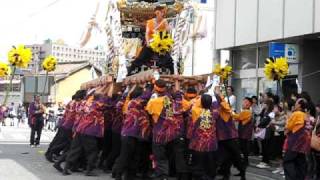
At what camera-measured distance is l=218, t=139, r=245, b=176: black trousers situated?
11289mm

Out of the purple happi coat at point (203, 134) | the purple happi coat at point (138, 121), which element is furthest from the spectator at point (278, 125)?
the purple happi coat at point (138, 121)

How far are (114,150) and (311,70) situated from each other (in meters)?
8.84

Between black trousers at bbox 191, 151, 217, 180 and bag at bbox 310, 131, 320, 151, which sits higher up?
bag at bbox 310, 131, 320, 151

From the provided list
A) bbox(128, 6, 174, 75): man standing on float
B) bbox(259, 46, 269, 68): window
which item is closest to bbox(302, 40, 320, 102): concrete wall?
bbox(259, 46, 269, 68): window

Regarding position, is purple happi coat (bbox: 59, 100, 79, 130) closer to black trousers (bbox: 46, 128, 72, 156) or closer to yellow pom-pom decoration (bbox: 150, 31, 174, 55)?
black trousers (bbox: 46, 128, 72, 156)

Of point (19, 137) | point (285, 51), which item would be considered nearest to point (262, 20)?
point (285, 51)

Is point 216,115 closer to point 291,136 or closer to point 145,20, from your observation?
point 291,136

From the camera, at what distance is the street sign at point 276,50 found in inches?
678

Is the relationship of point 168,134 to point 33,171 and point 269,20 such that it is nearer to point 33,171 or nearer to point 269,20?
point 33,171

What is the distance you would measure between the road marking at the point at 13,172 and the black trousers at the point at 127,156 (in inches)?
68.6

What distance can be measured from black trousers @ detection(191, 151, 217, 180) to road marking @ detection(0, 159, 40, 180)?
3274mm

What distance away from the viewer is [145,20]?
671 inches

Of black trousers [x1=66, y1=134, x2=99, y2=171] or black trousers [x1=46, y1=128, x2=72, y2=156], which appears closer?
black trousers [x1=66, y1=134, x2=99, y2=171]

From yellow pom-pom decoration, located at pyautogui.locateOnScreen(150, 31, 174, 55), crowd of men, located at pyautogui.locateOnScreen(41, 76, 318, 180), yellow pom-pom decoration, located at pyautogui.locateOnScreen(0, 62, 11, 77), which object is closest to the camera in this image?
crowd of men, located at pyautogui.locateOnScreen(41, 76, 318, 180)
